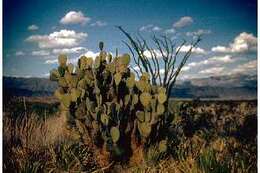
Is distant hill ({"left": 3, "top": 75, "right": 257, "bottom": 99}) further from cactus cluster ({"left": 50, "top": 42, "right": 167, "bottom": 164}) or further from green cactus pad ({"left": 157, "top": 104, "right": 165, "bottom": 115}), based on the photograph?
green cactus pad ({"left": 157, "top": 104, "right": 165, "bottom": 115})

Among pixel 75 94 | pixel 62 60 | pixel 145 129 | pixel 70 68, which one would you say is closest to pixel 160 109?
pixel 145 129

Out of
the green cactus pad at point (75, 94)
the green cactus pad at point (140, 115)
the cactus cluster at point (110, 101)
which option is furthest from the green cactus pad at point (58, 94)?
the green cactus pad at point (140, 115)

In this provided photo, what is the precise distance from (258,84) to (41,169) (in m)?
2.57

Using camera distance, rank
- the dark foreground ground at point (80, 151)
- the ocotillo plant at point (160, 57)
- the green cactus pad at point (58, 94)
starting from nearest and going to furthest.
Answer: the dark foreground ground at point (80, 151) → the green cactus pad at point (58, 94) → the ocotillo plant at point (160, 57)

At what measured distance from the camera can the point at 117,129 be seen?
526 centimetres

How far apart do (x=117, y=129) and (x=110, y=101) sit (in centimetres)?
35

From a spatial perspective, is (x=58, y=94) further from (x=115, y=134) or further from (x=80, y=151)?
(x=115, y=134)

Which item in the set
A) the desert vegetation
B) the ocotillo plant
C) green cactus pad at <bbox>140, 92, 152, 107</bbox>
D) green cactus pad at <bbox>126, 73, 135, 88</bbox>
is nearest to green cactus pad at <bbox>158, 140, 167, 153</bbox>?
the desert vegetation

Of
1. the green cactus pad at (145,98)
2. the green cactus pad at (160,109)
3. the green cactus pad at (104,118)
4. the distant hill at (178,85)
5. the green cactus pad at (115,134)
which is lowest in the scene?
the green cactus pad at (115,134)

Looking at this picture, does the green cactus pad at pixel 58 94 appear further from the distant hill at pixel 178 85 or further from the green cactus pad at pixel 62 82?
the distant hill at pixel 178 85

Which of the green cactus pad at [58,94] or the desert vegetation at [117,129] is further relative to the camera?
the green cactus pad at [58,94]

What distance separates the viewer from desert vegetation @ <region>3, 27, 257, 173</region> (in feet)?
17.1

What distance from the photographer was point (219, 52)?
5.81m

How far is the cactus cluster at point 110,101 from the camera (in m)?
5.29
